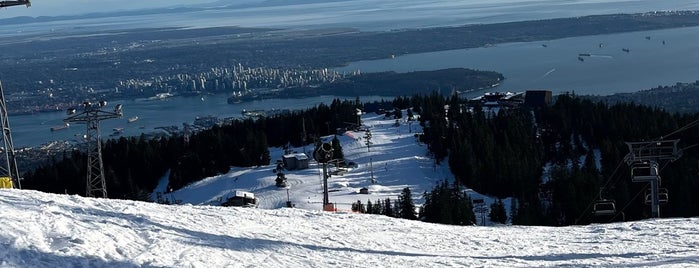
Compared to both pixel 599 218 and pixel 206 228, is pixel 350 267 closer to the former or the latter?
pixel 206 228

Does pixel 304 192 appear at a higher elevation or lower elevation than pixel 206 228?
lower

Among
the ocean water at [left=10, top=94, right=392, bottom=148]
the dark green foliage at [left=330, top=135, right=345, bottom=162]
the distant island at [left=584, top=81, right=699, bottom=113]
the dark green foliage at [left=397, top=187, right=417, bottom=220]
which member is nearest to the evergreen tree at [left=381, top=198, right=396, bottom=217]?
the dark green foliage at [left=397, top=187, right=417, bottom=220]

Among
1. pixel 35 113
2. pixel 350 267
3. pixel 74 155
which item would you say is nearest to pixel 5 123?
pixel 350 267

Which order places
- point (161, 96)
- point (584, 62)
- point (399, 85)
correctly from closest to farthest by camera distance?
1. point (399, 85)
2. point (161, 96)
3. point (584, 62)

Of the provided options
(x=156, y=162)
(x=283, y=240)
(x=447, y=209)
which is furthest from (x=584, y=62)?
(x=283, y=240)

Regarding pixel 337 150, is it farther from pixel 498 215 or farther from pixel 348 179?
pixel 498 215

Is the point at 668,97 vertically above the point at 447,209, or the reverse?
the point at 447,209

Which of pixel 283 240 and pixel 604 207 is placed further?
pixel 604 207

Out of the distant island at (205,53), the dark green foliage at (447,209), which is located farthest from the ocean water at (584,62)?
the dark green foliage at (447,209)

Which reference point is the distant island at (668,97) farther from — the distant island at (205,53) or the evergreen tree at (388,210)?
the evergreen tree at (388,210)
